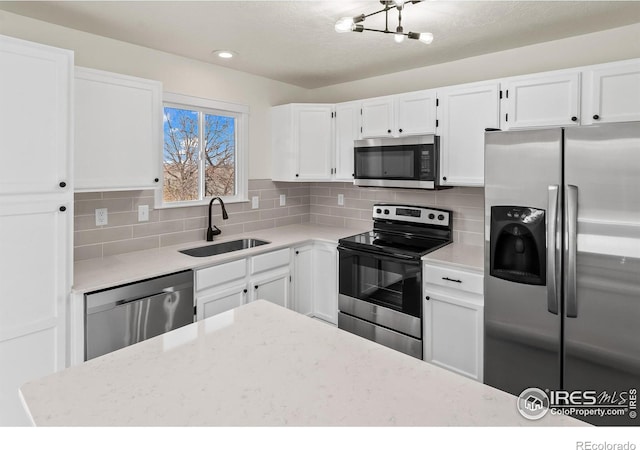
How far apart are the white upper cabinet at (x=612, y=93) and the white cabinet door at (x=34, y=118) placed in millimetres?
2916

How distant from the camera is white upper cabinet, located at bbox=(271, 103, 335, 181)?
366cm

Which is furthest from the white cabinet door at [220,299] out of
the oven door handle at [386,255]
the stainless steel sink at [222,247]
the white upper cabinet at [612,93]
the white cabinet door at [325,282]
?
the white upper cabinet at [612,93]

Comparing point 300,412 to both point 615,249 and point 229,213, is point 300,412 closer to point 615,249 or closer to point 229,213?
point 615,249

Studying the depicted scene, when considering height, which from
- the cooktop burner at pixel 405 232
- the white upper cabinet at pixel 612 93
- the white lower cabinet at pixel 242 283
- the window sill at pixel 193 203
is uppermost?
the white upper cabinet at pixel 612 93

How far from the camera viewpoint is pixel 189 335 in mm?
1351

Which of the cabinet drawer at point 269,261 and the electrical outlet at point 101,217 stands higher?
the electrical outlet at point 101,217

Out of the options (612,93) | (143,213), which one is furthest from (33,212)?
(612,93)

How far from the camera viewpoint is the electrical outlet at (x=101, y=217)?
2715 mm

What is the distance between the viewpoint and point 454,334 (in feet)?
8.71

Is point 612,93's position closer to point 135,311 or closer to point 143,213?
point 135,311

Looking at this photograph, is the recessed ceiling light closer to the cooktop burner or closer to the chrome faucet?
the chrome faucet

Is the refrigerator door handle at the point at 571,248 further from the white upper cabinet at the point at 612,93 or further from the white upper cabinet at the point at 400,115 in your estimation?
the white upper cabinet at the point at 400,115
